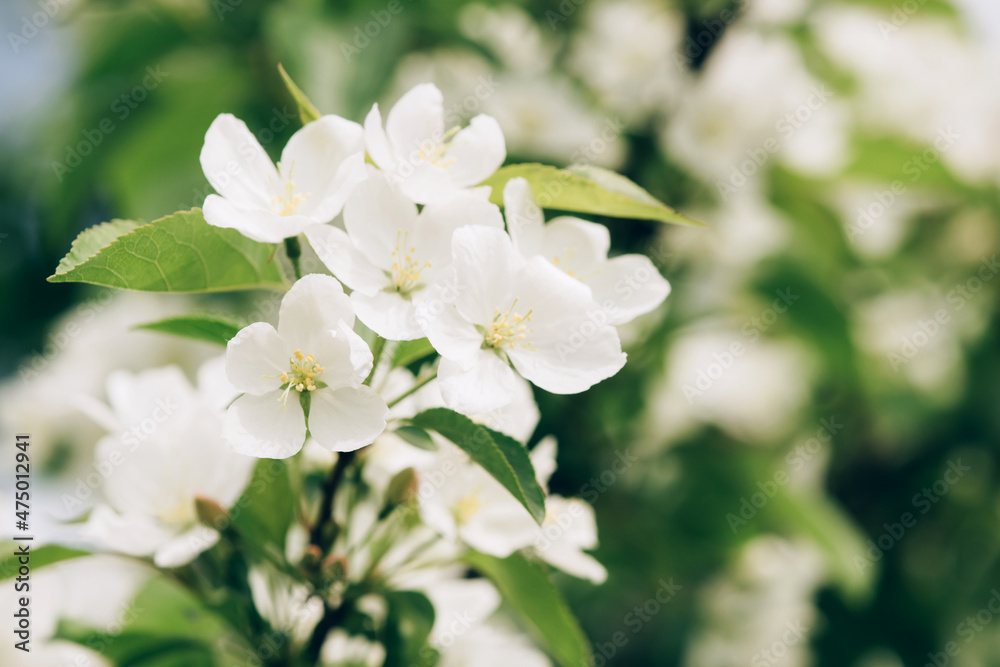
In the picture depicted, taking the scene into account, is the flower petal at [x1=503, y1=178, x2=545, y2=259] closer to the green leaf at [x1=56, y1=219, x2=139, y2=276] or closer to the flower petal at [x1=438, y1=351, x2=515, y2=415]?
the flower petal at [x1=438, y1=351, x2=515, y2=415]

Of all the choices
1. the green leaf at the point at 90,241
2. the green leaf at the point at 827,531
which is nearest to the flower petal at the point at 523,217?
the green leaf at the point at 90,241

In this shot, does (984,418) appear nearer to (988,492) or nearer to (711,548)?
(988,492)

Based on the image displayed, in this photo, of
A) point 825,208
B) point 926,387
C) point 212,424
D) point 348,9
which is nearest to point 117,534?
point 212,424

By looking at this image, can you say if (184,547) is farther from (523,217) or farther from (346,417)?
(523,217)

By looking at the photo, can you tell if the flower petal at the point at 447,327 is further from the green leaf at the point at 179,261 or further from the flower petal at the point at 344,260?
the green leaf at the point at 179,261

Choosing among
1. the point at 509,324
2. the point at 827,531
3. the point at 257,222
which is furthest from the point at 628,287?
the point at 827,531
